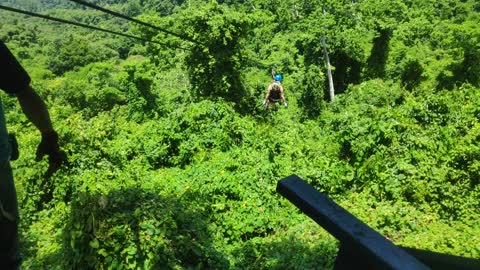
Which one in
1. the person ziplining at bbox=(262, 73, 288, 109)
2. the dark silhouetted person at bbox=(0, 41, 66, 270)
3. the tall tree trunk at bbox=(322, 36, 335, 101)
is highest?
the dark silhouetted person at bbox=(0, 41, 66, 270)

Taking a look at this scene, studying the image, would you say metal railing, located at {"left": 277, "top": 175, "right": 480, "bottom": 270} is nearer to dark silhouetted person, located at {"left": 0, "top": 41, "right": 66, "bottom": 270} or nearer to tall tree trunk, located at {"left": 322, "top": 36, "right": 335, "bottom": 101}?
dark silhouetted person, located at {"left": 0, "top": 41, "right": 66, "bottom": 270}

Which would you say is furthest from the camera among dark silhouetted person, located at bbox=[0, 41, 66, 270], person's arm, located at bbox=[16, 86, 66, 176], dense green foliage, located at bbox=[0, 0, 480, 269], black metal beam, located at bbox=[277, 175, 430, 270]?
dense green foliage, located at bbox=[0, 0, 480, 269]

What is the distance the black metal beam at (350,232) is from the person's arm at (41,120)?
4.66ft

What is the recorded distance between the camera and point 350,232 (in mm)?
1029

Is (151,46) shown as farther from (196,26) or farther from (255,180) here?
(255,180)

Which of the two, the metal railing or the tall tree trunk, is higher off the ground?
the metal railing

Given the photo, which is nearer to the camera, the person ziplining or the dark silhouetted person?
the dark silhouetted person

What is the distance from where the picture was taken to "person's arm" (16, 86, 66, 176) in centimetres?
196

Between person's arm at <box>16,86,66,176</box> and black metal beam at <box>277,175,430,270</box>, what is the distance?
142 centimetres

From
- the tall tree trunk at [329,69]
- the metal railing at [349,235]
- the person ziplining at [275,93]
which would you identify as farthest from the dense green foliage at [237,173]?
the metal railing at [349,235]

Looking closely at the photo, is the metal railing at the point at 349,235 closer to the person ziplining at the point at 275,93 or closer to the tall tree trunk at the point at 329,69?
the person ziplining at the point at 275,93

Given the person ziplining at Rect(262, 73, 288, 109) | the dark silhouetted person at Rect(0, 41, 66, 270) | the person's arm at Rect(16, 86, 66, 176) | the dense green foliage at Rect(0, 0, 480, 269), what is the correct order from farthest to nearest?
the person ziplining at Rect(262, 73, 288, 109) → the dense green foliage at Rect(0, 0, 480, 269) → the person's arm at Rect(16, 86, 66, 176) → the dark silhouetted person at Rect(0, 41, 66, 270)

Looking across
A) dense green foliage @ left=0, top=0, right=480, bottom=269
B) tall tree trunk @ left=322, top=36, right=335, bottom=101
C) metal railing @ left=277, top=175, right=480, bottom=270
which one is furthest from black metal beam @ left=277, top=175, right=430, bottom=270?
tall tree trunk @ left=322, top=36, right=335, bottom=101

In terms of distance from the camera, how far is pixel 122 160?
10547 mm
